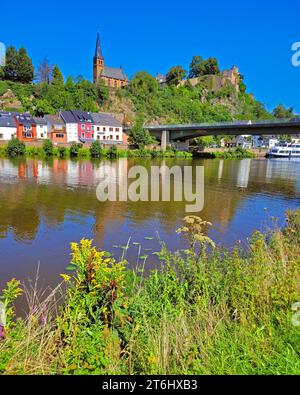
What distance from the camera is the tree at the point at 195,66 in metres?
169

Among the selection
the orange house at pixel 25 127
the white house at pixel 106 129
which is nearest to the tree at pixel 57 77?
the white house at pixel 106 129

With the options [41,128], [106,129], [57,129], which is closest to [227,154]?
[106,129]

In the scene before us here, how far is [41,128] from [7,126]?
817cm

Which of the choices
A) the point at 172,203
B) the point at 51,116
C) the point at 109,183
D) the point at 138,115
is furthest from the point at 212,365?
the point at 138,115

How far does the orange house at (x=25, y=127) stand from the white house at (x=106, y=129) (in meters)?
16.8

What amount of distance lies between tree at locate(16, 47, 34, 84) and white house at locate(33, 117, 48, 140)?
39.0 metres

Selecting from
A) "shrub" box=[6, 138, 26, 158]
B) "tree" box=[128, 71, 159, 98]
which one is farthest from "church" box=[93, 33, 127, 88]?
"shrub" box=[6, 138, 26, 158]

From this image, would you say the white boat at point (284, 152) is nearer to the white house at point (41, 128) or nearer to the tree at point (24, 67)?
the white house at point (41, 128)

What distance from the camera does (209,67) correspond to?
16688 cm

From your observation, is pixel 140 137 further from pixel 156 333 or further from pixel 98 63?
pixel 156 333

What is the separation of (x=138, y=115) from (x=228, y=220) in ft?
328

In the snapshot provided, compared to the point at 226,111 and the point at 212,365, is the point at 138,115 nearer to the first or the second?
the point at 226,111

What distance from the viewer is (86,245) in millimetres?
5344

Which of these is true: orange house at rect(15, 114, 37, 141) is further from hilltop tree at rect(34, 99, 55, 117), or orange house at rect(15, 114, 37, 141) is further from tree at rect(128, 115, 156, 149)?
tree at rect(128, 115, 156, 149)
